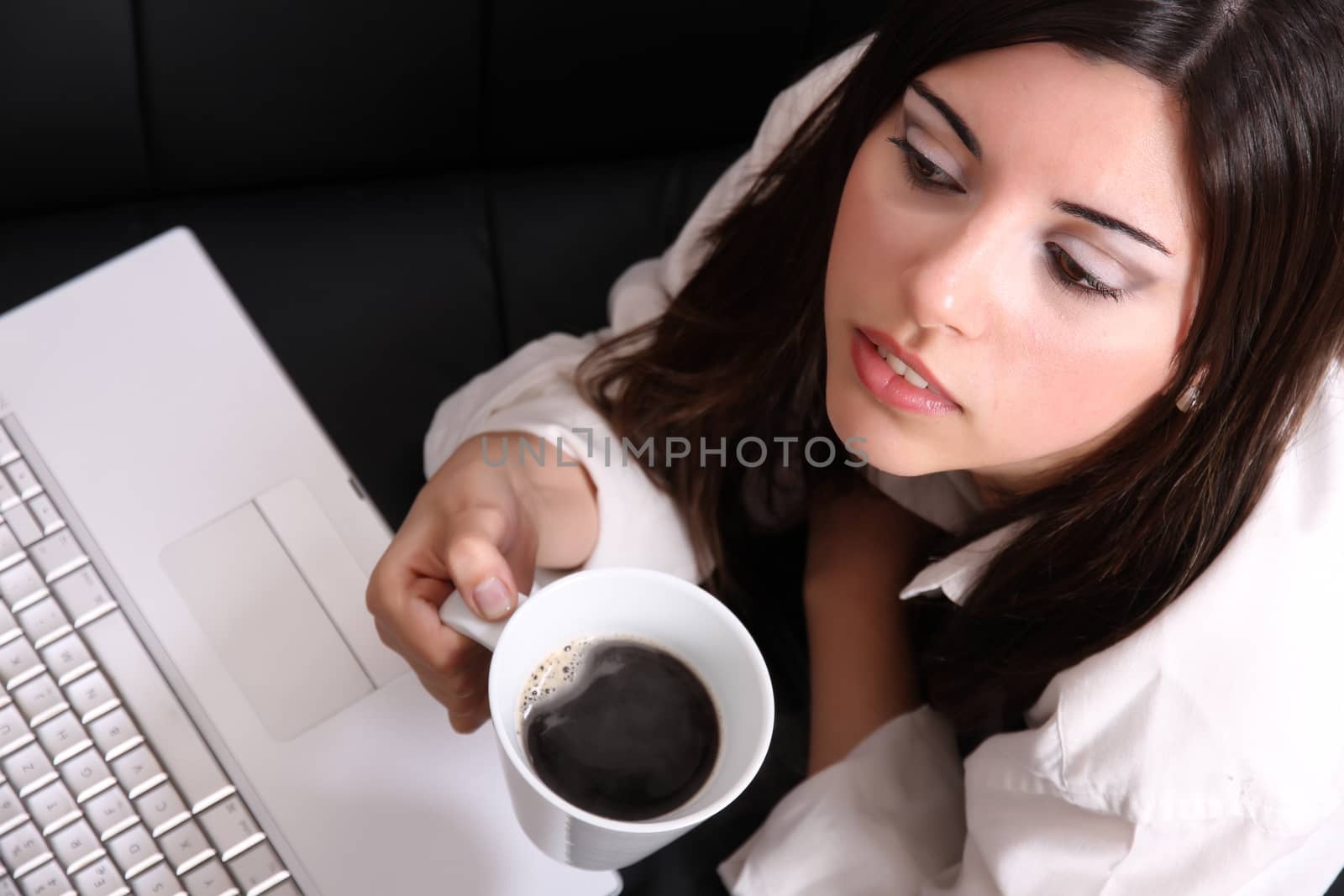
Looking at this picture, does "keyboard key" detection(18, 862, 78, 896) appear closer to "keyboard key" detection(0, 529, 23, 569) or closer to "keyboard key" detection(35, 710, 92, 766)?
"keyboard key" detection(35, 710, 92, 766)

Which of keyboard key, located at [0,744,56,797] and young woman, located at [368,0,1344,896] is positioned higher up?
keyboard key, located at [0,744,56,797]

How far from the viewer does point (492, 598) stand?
1.93ft

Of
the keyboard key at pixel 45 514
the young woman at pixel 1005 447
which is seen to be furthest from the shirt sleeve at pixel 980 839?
the keyboard key at pixel 45 514

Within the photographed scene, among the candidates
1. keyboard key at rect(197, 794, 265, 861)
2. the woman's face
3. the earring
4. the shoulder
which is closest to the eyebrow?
the woman's face

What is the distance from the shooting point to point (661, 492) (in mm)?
900

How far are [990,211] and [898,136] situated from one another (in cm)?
9

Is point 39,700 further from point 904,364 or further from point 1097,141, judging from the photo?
point 1097,141

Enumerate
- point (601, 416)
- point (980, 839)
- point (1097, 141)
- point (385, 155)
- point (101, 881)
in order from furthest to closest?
1. point (385, 155)
2. point (601, 416)
3. point (980, 839)
4. point (101, 881)
5. point (1097, 141)

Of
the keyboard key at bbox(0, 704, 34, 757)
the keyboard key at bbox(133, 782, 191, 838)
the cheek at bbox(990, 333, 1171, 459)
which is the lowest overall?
the cheek at bbox(990, 333, 1171, 459)

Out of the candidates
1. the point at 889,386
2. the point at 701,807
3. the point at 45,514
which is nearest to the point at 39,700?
the point at 45,514

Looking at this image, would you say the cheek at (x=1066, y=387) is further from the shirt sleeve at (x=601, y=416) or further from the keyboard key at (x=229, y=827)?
the keyboard key at (x=229, y=827)

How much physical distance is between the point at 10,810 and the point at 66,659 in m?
0.09

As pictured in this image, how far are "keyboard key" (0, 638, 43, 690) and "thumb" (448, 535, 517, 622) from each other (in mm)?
289

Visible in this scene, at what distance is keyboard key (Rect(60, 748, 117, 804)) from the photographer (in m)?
0.67
